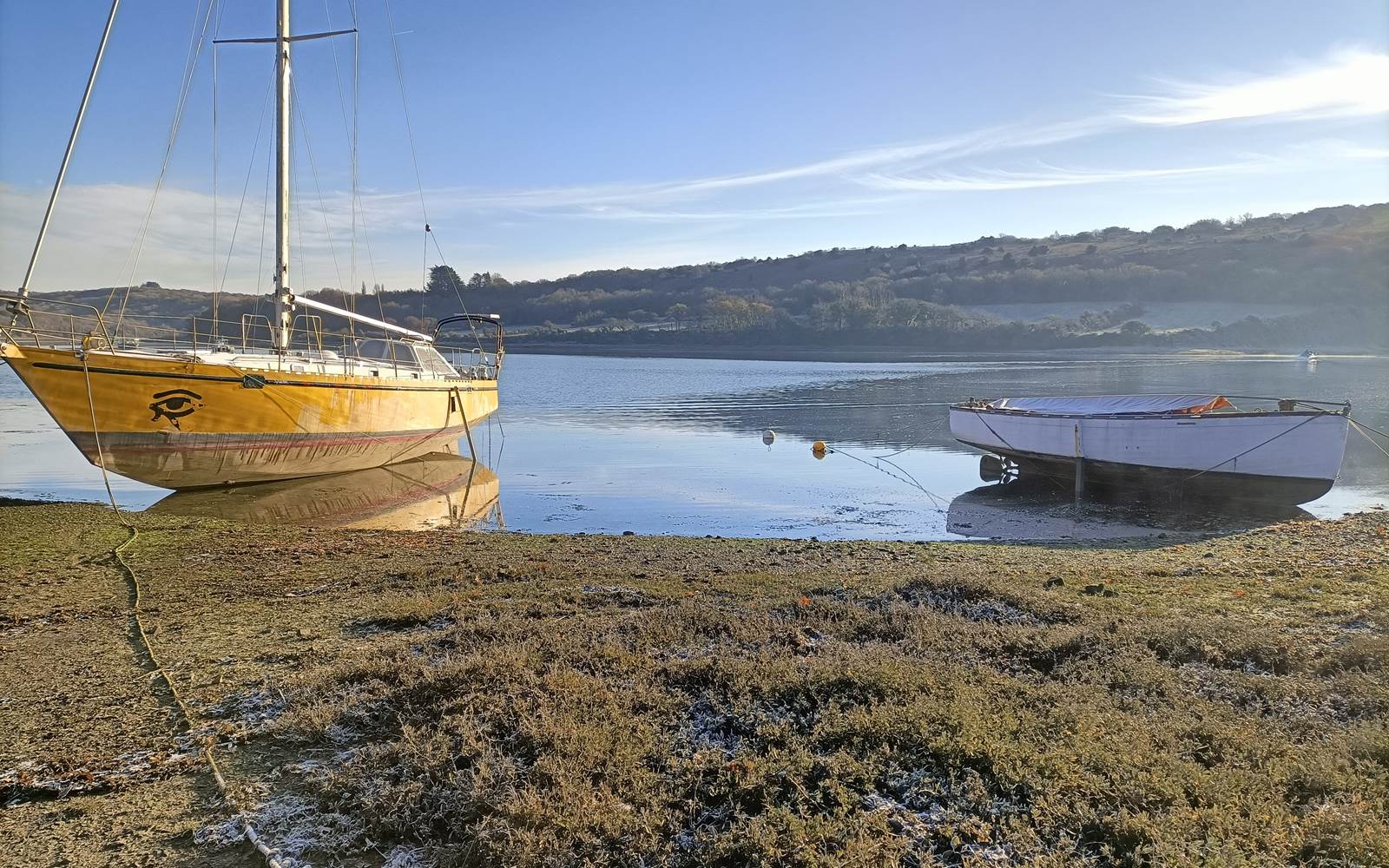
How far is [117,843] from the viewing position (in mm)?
3643

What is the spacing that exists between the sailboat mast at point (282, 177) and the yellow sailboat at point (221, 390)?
24 millimetres

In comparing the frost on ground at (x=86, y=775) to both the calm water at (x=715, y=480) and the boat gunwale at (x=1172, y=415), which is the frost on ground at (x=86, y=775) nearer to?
the calm water at (x=715, y=480)

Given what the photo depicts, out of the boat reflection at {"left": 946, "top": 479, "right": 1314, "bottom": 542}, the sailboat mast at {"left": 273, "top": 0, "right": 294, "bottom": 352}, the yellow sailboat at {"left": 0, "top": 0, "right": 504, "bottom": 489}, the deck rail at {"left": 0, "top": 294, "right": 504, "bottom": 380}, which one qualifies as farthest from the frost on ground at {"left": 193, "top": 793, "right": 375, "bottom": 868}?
the sailboat mast at {"left": 273, "top": 0, "right": 294, "bottom": 352}

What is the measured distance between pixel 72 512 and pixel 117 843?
473 inches

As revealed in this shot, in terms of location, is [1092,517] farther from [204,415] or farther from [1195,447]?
[204,415]

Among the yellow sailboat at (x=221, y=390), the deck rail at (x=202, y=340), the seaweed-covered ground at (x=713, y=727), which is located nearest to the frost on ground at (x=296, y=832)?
the seaweed-covered ground at (x=713, y=727)

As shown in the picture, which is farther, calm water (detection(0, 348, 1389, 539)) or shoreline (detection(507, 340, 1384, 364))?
shoreline (detection(507, 340, 1384, 364))

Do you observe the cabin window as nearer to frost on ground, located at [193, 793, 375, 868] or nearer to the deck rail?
the deck rail

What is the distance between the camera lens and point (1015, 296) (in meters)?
126

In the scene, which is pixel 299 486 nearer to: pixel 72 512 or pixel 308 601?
pixel 72 512

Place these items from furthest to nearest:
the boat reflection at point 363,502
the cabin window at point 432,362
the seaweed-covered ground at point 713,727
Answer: the cabin window at point 432,362, the boat reflection at point 363,502, the seaweed-covered ground at point 713,727

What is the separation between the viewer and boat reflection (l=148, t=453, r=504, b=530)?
15195mm

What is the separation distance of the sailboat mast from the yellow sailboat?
0.08 feet

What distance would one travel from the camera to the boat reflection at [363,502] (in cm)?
1520
